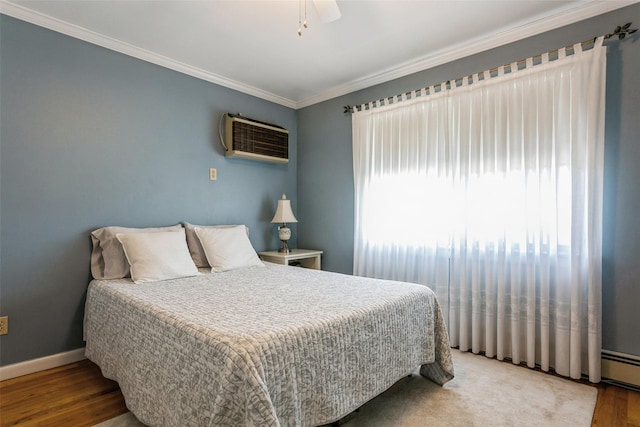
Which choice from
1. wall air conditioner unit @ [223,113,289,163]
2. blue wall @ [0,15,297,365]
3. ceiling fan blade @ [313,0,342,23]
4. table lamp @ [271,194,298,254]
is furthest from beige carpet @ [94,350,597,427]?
wall air conditioner unit @ [223,113,289,163]

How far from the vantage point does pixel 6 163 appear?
2.15m

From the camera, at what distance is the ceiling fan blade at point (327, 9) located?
1.80 m

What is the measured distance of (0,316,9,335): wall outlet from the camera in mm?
2146

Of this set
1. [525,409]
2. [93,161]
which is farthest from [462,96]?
[93,161]

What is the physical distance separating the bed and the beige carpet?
0.16 meters

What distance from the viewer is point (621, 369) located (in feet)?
6.68

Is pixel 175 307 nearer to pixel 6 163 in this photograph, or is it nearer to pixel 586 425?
pixel 6 163

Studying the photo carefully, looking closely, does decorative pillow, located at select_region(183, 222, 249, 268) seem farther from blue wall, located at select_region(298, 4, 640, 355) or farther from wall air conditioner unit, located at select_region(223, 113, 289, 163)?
blue wall, located at select_region(298, 4, 640, 355)

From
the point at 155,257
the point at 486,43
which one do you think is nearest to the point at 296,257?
the point at 155,257

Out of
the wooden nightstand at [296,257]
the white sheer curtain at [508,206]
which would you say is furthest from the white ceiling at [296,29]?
the wooden nightstand at [296,257]

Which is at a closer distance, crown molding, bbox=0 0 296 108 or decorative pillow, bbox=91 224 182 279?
crown molding, bbox=0 0 296 108

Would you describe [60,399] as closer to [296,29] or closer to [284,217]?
[284,217]

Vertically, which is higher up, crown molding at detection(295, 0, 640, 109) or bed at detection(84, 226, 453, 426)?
crown molding at detection(295, 0, 640, 109)

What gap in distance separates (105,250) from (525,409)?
9.70 feet
